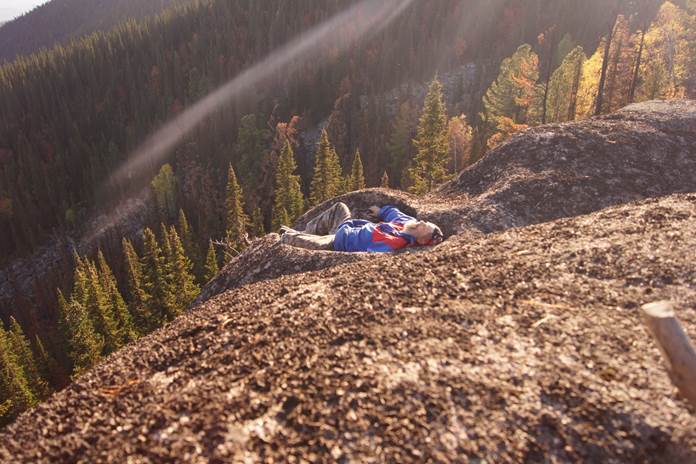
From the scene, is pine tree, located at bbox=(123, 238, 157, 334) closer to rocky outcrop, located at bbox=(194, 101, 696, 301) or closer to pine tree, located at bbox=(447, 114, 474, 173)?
rocky outcrop, located at bbox=(194, 101, 696, 301)

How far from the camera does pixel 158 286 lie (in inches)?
1743

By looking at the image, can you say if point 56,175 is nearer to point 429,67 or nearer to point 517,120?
point 429,67

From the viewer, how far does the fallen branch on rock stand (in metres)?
3.65

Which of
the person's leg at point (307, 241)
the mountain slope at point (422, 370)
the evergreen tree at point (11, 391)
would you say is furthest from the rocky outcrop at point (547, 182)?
the evergreen tree at point (11, 391)

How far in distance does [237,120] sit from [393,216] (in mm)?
94964

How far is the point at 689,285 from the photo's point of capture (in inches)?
223

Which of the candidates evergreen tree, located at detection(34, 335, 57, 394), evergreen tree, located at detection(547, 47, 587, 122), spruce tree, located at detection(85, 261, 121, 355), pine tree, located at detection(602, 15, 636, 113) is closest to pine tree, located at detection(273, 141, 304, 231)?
spruce tree, located at detection(85, 261, 121, 355)

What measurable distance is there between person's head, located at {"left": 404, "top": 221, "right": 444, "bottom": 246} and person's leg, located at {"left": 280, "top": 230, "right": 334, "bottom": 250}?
229 cm

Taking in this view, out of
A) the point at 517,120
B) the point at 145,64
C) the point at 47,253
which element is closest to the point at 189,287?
the point at 517,120

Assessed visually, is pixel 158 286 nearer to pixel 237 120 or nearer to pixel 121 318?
pixel 121 318

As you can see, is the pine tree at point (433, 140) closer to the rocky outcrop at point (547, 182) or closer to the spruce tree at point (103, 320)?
the rocky outcrop at point (547, 182)

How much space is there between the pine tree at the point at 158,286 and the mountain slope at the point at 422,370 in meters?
38.2

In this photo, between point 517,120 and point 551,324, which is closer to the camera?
point 551,324

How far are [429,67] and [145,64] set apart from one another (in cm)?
8617
